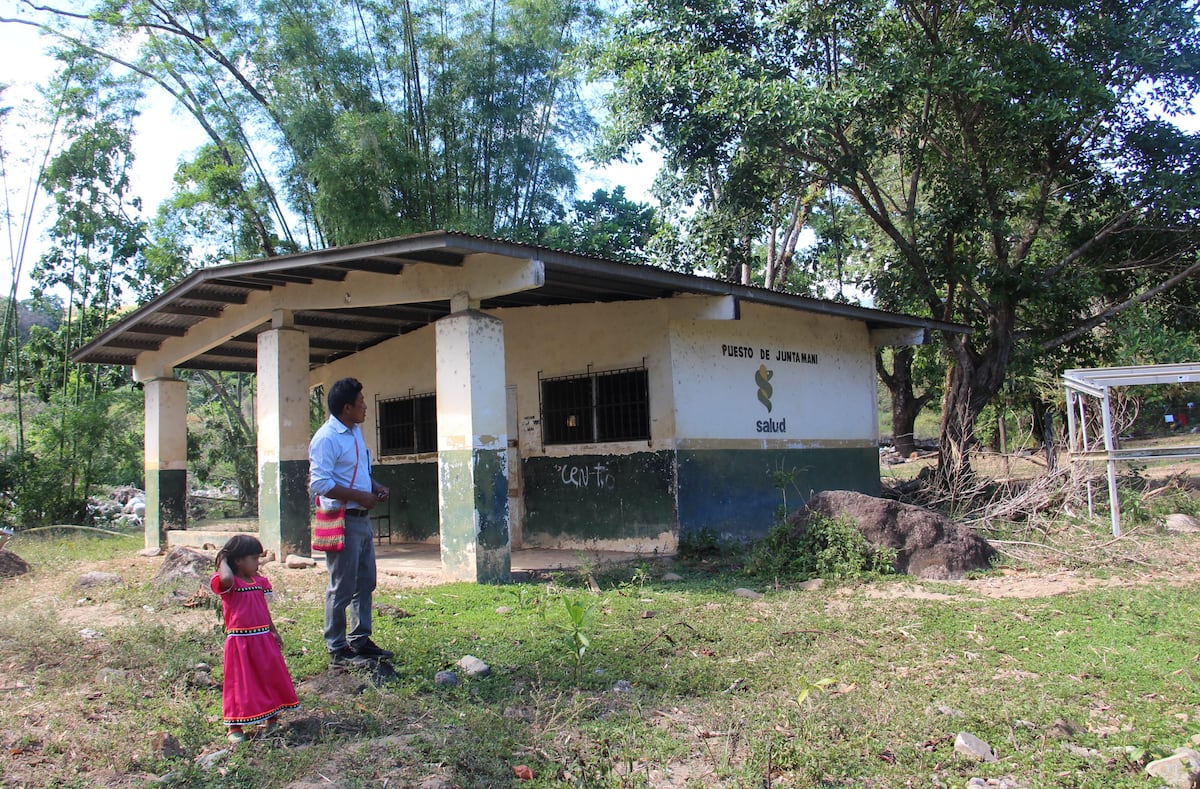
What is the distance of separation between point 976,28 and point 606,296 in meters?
7.33

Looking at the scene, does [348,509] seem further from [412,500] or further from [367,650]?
[412,500]

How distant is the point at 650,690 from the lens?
4840 mm

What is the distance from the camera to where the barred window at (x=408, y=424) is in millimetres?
12328

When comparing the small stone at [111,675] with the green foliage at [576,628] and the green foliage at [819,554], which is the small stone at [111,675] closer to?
the green foliage at [576,628]

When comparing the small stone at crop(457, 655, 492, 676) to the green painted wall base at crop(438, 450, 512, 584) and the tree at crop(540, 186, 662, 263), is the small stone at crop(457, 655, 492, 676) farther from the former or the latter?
the tree at crop(540, 186, 662, 263)

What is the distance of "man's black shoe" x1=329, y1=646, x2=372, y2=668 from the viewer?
492cm

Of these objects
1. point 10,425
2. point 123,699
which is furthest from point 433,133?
point 123,699

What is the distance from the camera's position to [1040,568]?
8.28 meters

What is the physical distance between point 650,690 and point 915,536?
14.1 feet

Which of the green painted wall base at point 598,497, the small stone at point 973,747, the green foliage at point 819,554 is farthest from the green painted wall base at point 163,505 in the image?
the small stone at point 973,747

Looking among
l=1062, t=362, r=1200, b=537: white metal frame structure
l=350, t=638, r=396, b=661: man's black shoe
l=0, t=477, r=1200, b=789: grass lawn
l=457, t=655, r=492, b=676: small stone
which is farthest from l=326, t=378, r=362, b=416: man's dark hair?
l=1062, t=362, r=1200, b=537: white metal frame structure

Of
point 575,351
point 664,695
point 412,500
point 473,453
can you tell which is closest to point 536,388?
point 575,351

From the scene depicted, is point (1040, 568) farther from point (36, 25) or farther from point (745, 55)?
point (36, 25)

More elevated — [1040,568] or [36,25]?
[36,25]
